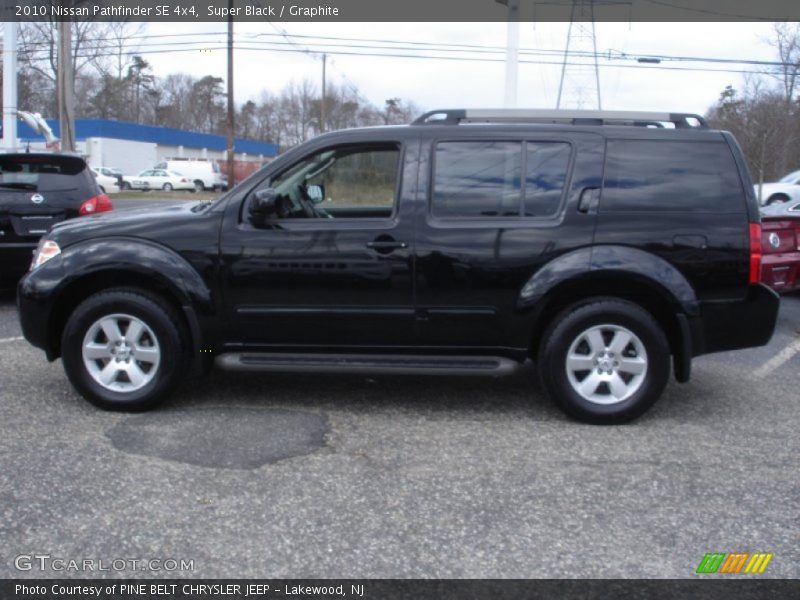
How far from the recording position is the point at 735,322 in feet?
16.2

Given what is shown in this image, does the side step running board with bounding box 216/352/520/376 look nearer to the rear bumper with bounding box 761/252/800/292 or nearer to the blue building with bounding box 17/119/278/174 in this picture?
the rear bumper with bounding box 761/252/800/292

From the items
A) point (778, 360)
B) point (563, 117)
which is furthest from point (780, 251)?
point (563, 117)

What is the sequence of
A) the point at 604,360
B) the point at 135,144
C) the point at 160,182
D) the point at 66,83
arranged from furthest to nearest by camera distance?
the point at 135,144, the point at 160,182, the point at 66,83, the point at 604,360

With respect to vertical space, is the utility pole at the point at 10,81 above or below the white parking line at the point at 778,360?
above

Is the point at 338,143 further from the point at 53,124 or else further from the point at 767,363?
the point at 53,124

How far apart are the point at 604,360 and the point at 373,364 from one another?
1.44 metres

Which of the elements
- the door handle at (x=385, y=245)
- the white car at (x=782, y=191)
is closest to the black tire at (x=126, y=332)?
the door handle at (x=385, y=245)

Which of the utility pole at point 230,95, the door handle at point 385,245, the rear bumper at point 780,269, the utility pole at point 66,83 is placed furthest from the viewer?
the utility pole at point 230,95

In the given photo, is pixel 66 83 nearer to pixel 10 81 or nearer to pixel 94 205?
pixel 10 81

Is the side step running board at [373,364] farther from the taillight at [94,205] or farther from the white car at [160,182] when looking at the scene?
the white car at [160,182]

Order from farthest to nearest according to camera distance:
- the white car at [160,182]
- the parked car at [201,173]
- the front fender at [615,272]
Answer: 1. the parked car at [201,173]
2. the white car at [160,182]
3. the front fender at [615,272]

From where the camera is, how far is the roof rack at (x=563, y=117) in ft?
17.0

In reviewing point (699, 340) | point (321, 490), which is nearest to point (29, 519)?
point (321, 490)

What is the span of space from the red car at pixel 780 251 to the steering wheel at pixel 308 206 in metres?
5.00
